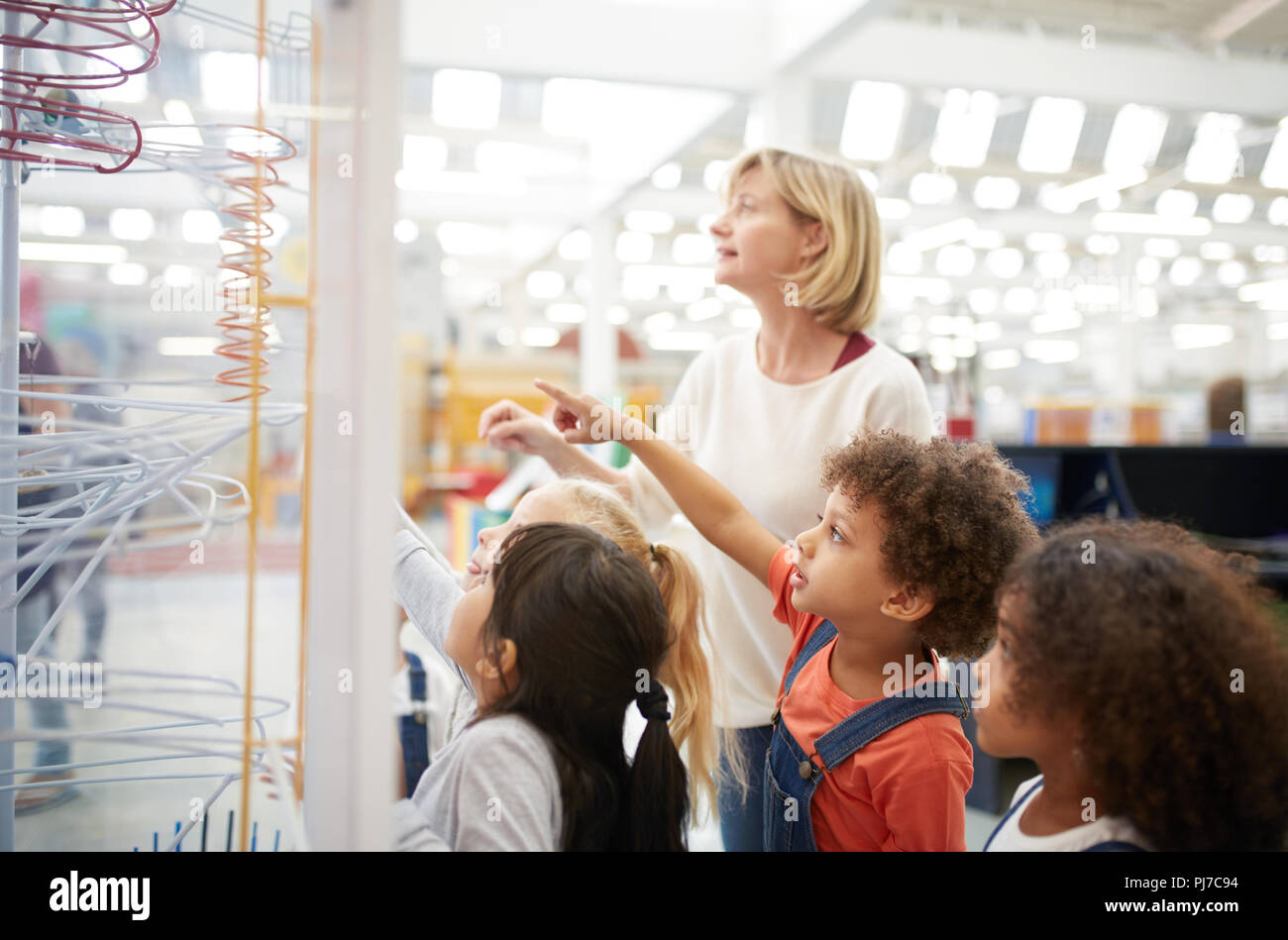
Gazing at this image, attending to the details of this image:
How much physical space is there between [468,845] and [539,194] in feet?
19.1

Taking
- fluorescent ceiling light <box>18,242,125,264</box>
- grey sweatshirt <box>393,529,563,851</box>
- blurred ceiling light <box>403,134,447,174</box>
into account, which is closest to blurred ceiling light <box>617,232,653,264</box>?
blurred ceiling light <box>403,134,447,174</box>

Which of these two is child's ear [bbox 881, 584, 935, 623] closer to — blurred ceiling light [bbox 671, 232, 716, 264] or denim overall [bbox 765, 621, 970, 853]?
denim overall [bbox 765, 621, 970, 853]

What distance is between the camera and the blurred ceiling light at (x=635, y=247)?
11.8 meters

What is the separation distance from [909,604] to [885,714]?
14 cm

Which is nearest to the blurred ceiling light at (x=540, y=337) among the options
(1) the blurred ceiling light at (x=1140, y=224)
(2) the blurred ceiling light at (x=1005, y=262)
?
(2) the blurred ceiling light at (x=1005, y=262)

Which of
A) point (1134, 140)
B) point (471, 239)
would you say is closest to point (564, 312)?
point (471, 239)

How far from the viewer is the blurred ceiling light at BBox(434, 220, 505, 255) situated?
12242 mm

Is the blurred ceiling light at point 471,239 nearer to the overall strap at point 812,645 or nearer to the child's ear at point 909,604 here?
the overall strap at point 812,645

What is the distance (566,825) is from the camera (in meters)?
1.09

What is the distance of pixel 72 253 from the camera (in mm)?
1751

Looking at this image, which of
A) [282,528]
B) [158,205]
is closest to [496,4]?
[158,205]

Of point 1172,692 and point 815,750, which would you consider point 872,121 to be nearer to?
point 815,750

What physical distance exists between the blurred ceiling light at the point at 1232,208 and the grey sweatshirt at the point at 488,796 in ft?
35.8
